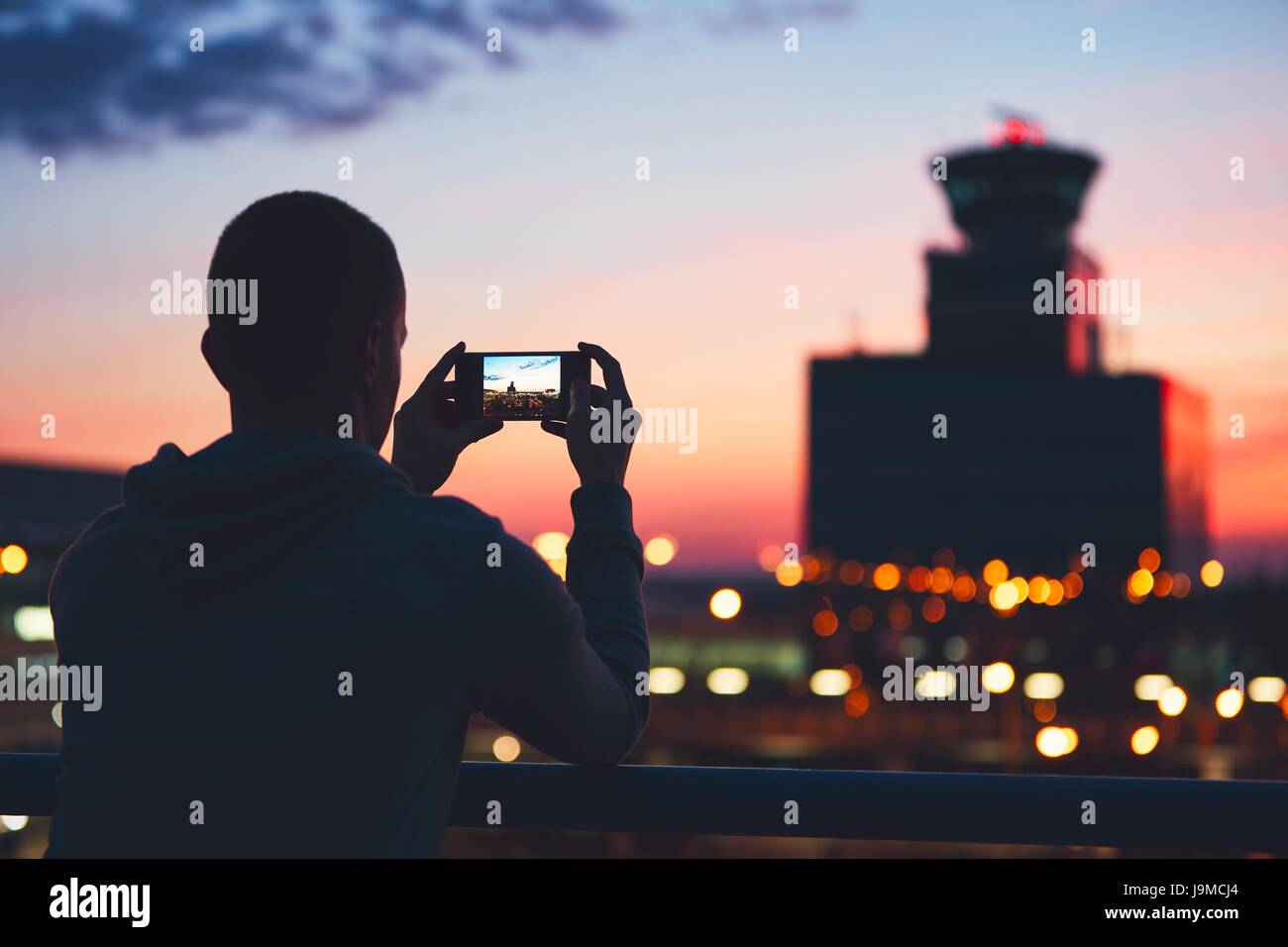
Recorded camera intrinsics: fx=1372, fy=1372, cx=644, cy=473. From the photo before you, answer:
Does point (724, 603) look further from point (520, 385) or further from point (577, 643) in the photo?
point (577, 643)

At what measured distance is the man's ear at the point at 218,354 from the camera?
233cm

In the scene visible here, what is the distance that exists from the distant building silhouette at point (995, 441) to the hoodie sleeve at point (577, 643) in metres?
150

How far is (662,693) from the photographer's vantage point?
334 feet

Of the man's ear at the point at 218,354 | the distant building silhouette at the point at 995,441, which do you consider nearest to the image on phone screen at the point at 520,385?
the man's ear at the point at 218,354

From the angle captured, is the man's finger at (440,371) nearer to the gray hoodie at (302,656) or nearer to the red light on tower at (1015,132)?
the gray hoodie at (302,656)

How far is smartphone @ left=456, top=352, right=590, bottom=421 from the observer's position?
288cm

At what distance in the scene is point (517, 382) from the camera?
114 inches

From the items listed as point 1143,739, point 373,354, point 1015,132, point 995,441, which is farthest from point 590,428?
point 1015,132

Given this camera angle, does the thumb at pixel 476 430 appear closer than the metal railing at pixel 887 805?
No

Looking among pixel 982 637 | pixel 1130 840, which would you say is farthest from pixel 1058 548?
pixel 1130 840

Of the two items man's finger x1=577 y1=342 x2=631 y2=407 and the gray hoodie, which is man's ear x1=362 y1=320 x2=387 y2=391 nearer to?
the gray hoodie

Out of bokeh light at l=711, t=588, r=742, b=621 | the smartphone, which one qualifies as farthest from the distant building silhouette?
the smartphone

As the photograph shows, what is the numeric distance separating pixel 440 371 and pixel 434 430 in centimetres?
14

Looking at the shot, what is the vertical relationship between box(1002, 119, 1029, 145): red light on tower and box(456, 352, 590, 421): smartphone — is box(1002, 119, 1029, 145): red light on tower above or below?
above
